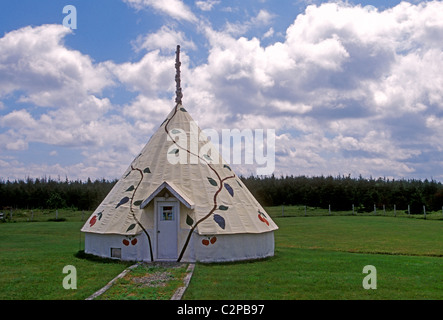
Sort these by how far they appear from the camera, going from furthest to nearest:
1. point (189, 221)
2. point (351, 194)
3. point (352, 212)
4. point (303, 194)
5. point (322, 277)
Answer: point (303, 194) → point (351, 194) → point (352, 212) → point (189, 221) → point (322, 277)

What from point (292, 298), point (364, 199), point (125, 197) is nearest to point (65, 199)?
point (364, 199)

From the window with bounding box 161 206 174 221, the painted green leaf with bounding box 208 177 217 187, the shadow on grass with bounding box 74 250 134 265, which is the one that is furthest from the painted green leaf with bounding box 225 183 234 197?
the shadow on grass with bounding box 74 250 134 265

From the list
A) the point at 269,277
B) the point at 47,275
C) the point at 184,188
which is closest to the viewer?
the point at 269,277

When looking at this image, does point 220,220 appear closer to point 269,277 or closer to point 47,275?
point 269,277

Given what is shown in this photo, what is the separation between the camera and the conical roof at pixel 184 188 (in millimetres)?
12992

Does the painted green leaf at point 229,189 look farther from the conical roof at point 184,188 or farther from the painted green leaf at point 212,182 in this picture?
the painted green leaf at point 212,182

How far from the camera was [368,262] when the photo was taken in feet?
45.8

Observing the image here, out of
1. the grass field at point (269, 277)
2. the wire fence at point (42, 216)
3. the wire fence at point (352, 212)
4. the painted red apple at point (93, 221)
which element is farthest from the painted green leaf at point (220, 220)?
the wire fence at point (352, 212)

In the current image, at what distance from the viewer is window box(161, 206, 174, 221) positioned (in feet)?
42.9

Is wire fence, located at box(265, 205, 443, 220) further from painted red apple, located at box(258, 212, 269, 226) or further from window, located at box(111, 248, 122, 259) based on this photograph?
window, located at box(111, 248, 122, 259)

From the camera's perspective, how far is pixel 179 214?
1300 cm

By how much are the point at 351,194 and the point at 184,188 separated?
4228cm

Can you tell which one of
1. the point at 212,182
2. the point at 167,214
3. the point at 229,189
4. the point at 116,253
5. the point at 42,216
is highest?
the point at 212,182

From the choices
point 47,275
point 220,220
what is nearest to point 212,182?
point 220,220
